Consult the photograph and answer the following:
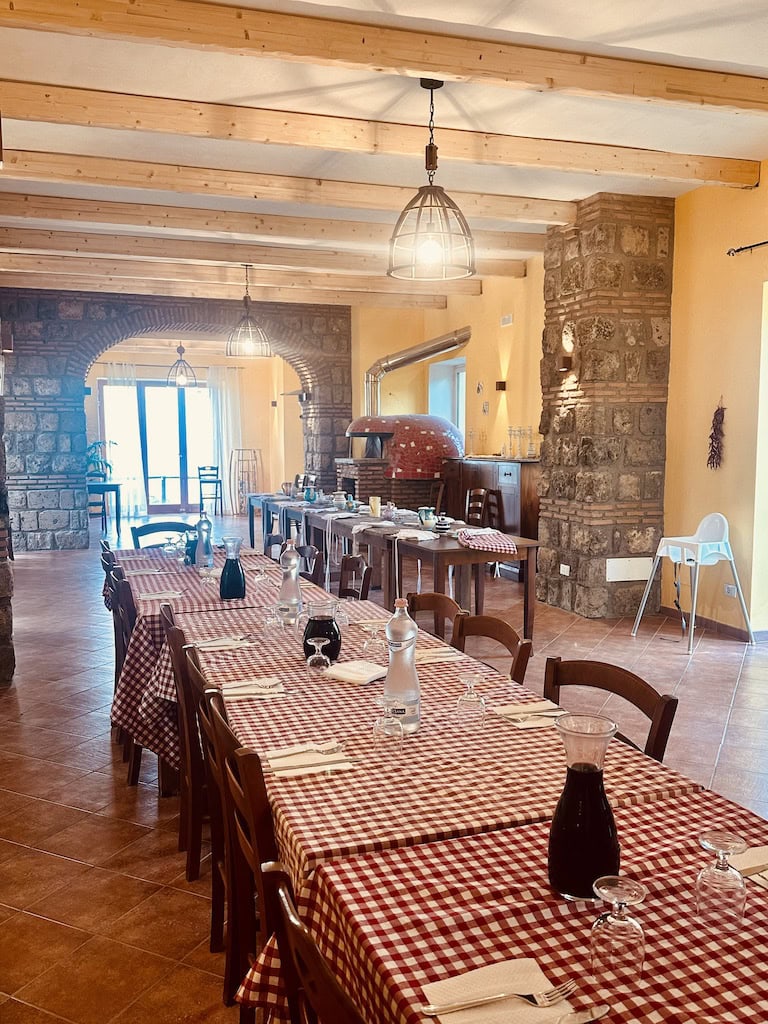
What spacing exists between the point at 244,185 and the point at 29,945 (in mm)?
4902

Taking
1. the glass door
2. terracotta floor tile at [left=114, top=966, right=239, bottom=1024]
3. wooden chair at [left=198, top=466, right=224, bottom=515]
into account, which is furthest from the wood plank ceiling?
→ the glass door

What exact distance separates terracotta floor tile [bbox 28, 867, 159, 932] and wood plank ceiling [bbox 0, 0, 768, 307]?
3.13 m

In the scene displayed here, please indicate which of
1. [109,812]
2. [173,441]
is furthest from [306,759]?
[173,441]

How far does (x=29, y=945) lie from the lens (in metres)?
2.36

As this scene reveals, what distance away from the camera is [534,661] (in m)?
5.20

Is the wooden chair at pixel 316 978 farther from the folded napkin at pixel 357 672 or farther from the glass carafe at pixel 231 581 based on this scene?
the glass carafe at pixel 231 581

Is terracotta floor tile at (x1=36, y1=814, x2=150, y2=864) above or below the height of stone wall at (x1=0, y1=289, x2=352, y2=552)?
below

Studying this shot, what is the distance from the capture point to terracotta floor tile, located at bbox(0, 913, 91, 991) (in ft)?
7.29

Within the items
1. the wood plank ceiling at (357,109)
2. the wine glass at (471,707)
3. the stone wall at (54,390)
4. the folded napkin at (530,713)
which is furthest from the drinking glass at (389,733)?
the stone wall at (54,390)

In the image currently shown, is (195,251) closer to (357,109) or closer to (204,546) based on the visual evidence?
(357,109)

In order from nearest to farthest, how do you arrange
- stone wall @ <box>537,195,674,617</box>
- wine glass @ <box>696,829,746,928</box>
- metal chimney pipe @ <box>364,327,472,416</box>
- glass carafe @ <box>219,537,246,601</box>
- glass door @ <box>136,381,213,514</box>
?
wine glass @ <box>696,829,746,928</box>, glass carafe @ <box>219,537,246,601</box>, stone wall @ <box>537,195,674,617</box>, metal chimney pipe @ <box>364,327,472,416</box>, glass door @ <box>136,381,213,514</box>

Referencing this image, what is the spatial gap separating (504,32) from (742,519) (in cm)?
361

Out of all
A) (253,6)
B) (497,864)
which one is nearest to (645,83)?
(253,6)

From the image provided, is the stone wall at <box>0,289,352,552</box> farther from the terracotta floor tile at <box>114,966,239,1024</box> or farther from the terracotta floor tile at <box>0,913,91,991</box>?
the terracotta floor tile at <box>114,966,239,1024</box>
